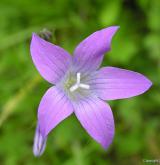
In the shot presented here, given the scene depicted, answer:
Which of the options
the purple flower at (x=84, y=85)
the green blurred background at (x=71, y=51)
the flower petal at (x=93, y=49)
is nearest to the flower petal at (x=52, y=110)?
the purple flower at (x=84, y=85)

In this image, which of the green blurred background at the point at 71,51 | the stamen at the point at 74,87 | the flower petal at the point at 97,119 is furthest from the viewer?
the green blurred background at the point at 71,51

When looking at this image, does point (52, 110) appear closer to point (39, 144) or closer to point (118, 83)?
point (39, 144)

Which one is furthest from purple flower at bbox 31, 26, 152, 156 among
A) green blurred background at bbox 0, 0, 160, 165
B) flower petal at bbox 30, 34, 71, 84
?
green blurred background at bbox 0, 0, 160, 165

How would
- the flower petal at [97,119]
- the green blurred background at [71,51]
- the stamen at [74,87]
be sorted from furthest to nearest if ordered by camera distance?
1. the green blurred background at [71,51]
2. the stamen at [74,87]
3. the flower petal at [97,119]

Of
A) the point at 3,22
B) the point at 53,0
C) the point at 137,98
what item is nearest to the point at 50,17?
the point at 53,0

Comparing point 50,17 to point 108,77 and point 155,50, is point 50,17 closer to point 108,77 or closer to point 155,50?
point 155,50

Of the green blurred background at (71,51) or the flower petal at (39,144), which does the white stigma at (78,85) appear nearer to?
the flower petal at (39,144)
